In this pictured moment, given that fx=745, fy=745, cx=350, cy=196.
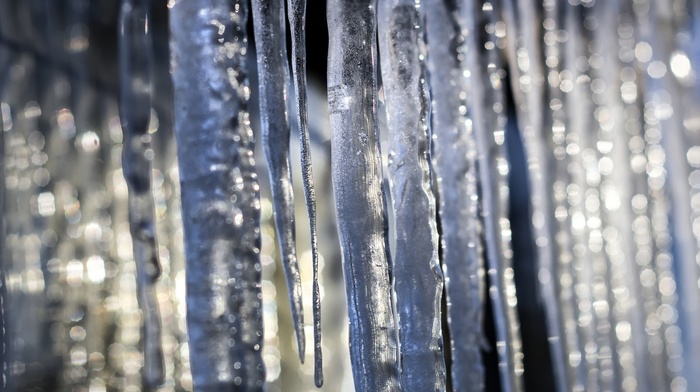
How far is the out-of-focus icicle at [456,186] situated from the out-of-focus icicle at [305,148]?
0.40 m

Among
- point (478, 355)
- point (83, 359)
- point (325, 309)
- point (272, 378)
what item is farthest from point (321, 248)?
point (478, 355)

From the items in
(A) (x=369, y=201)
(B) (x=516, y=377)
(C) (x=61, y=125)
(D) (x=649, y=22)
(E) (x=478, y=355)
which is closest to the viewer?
(A) (x=369, y=201)

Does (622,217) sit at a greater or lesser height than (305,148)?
lesser

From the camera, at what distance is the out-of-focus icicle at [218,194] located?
0.83 metres

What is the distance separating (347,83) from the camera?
860 mm

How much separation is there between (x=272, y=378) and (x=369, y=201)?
119cm

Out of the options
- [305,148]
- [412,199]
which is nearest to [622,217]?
[412,199]

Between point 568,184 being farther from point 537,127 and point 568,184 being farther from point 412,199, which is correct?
point 412,199

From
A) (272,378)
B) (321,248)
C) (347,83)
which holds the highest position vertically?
(347,83)

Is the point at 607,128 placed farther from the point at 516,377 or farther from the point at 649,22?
the point at 516,377

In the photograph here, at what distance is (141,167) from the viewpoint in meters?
0.94

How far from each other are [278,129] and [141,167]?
0.21 meters

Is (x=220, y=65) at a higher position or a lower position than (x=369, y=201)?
higher

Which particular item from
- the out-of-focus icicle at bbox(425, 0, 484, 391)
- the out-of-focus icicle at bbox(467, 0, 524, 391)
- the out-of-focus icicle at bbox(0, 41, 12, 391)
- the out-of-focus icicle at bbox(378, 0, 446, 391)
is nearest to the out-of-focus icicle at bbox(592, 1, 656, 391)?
the out-of-focus icicle at bbox(467, 0, 524, 391)
